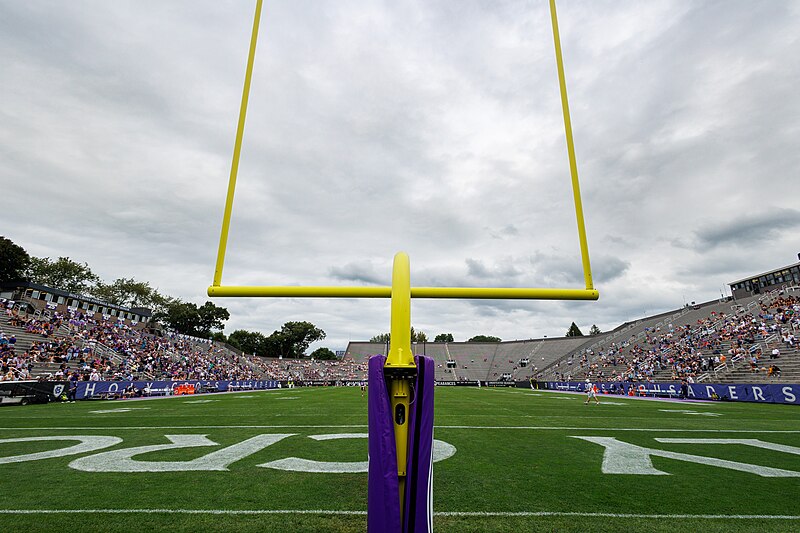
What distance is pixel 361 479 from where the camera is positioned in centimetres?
456

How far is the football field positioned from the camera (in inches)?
135

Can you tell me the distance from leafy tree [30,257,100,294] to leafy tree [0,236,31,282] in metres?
3.97

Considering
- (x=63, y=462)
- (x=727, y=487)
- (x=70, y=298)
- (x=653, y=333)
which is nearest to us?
(x=727, y=487)

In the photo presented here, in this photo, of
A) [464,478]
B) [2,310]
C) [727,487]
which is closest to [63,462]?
[464,478]

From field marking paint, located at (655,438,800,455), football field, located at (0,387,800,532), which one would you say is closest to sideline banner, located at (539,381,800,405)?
football field, located at (0,387,800,532)

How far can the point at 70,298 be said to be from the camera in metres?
33.3

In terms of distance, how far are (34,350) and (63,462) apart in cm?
2235

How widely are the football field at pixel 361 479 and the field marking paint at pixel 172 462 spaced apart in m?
0.03

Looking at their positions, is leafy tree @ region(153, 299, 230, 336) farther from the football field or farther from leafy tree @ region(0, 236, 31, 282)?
the football field

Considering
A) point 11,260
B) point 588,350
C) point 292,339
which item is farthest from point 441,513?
point 292,339

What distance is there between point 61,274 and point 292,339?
3627 centimetres

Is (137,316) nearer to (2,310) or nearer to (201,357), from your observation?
(201,357)

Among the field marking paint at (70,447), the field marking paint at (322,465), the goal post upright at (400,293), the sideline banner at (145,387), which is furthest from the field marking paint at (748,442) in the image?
the sideline banner at (145,387)

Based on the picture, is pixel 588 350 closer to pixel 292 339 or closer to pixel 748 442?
pixel 748 442
